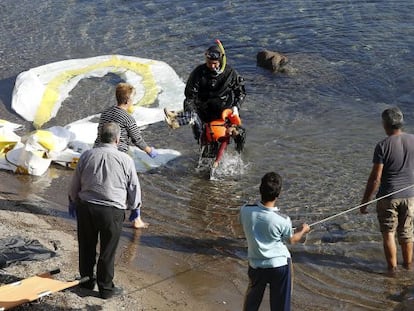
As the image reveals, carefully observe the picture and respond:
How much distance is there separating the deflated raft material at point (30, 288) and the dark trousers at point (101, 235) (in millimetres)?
189

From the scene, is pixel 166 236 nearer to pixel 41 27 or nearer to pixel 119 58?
pixel 119 58

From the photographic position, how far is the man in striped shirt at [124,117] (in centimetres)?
775

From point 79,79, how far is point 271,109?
3877 mm

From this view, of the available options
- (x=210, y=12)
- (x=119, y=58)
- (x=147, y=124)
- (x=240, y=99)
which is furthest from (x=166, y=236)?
(x=210, y=12)

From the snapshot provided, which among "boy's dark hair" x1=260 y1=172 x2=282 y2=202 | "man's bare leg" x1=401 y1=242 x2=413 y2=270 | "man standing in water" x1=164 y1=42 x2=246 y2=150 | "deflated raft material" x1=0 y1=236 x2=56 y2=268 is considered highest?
"boy's dark hair" x1=260 y1=172 x2=282 y2=202

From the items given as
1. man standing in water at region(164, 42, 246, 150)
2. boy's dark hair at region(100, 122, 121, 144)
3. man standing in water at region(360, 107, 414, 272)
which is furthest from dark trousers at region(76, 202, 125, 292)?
man standing in water at region(164, 42, 246, 150)

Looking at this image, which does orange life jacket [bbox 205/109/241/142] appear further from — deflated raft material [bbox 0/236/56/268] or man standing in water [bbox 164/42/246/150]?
deflated raft material [bbox 0/236/56/268]

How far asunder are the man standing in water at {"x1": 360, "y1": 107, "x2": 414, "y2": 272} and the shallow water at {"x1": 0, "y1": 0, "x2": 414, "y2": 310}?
1.29ft

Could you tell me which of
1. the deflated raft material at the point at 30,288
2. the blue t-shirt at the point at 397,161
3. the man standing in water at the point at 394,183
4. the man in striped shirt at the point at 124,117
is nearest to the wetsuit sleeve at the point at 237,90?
the man in striped shirt at the point at 124,117

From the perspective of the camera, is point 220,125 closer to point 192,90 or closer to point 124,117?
point 192,90

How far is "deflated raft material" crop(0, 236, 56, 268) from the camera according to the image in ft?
23.0

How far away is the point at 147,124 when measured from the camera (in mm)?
12289

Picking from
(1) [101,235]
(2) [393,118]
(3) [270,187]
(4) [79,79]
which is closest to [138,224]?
(1) [101,235]

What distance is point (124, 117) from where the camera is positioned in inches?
317
